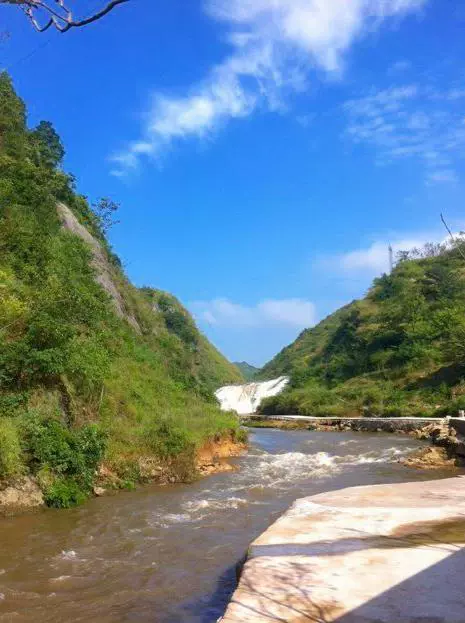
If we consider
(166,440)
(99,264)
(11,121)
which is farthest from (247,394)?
(166,440)

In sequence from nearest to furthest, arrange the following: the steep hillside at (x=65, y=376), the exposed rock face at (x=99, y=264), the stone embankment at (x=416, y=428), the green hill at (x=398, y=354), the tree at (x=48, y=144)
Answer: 1. the steep hillside at (x=65, y=376)
2. the stone embankment at (x=416, y=428)
3. the exposed rock face at (x=99, y=264)
4. the tree at (x=48, y=144)
5. the green hill at (x=398, y=354)

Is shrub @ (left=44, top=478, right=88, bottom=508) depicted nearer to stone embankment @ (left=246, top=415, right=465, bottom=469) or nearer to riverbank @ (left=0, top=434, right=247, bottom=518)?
riverbank @ (left=0, top=434, right=247, bottom=518)

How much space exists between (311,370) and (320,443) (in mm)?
45955

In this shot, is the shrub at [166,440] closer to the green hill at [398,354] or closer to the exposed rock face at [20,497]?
the exposed rock face at [20,497]

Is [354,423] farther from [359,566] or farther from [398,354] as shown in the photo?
[359,566]

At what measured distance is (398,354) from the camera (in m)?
57.2

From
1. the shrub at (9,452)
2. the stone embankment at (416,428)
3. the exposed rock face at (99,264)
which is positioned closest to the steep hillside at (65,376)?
the shrub at (9,452)

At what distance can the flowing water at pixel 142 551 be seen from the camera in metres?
6.50

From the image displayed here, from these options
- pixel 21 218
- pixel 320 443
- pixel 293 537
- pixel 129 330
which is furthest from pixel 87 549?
pixel 320 443

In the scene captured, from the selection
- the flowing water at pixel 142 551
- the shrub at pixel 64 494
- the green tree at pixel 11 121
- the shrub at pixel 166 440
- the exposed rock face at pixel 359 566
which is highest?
the green tree at pixel 11 121

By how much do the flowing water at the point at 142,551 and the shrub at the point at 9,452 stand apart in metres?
1.07

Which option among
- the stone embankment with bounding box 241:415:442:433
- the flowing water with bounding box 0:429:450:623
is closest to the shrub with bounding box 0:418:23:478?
the flowing water with bounding box 0:429:450:623

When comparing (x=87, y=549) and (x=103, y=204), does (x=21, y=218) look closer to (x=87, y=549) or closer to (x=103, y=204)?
(x=87, y=549)

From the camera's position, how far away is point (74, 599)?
22.1 ft
